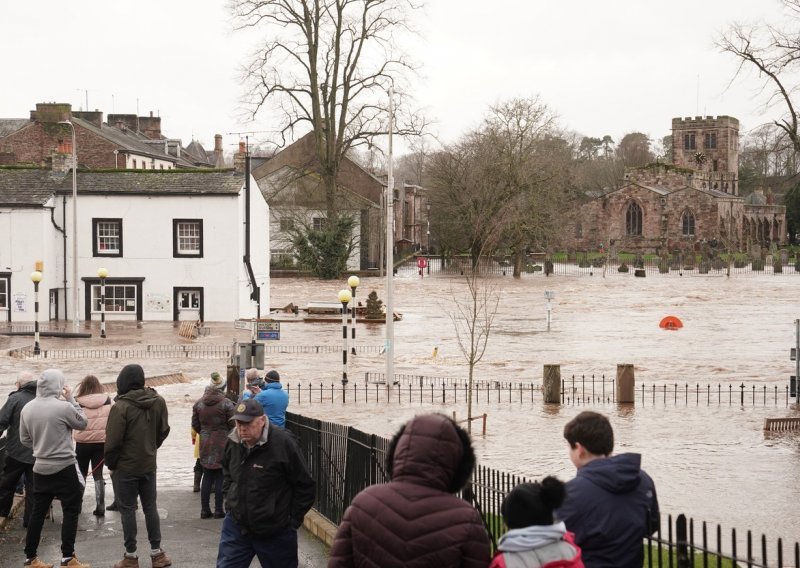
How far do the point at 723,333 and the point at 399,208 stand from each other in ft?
225

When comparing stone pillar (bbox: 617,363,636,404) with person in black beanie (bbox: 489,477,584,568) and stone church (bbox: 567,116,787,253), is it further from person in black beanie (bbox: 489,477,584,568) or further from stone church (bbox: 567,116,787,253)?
stone church (bbox: 567,116,787,253)

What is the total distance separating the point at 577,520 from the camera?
18.6 feet

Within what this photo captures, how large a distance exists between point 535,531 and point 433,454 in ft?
1.85

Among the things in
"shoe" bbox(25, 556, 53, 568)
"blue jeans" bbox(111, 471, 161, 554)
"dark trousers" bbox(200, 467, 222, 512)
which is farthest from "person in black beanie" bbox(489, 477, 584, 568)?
"dark trousers" bbox(200, 467, 222, 512)

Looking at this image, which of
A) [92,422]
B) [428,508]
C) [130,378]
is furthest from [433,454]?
[92,422]

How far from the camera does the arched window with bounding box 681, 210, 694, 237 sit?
359 ft

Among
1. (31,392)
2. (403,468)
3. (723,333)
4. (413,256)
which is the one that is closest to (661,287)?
(723,333)

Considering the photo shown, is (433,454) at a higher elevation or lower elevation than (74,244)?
lower

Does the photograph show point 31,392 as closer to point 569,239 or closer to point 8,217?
point 8,217

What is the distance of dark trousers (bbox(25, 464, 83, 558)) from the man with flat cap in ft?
7.61

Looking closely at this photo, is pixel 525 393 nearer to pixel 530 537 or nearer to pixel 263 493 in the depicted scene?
pixel 263 493

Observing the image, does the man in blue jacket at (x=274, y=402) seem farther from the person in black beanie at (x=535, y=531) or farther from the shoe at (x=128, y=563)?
A: the person in black beanie at (x=535, y=531)

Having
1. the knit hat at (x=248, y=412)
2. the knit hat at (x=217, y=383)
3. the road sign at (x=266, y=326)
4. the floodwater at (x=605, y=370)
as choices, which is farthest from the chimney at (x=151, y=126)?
the knit hat at (x=248, y=412)

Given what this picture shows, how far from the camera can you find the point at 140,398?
370 inches
